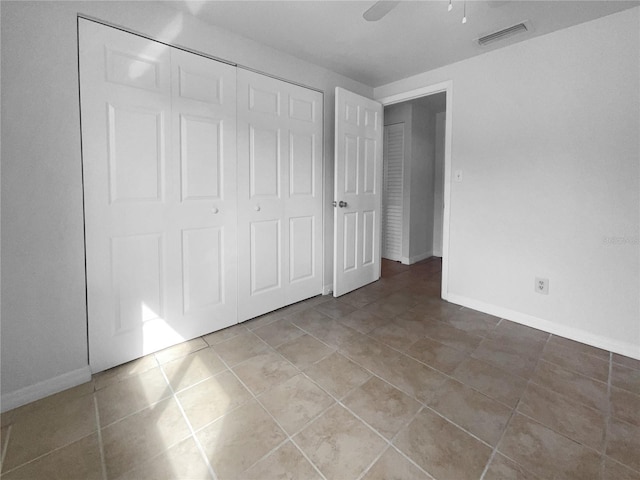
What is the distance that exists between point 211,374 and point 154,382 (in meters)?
0.32

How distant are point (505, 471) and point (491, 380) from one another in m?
0.66

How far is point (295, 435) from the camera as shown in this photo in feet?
4.58

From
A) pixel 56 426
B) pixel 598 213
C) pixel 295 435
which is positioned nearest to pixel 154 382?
pixel 56 426

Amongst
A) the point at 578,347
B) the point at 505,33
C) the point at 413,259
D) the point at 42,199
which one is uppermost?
the point at 505,33

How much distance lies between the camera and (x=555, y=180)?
92.4 inches

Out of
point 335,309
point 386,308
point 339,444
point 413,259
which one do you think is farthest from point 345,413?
point 413,259

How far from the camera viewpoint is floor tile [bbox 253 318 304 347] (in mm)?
2283

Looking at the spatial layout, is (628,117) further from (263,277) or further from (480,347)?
(263,277)

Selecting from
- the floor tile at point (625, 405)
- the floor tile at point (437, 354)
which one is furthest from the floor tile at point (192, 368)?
the floor tile at point (625, 405)

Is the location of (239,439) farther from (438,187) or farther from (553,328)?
(438,187)

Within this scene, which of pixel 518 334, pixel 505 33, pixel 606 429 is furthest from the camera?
pixel 518 334

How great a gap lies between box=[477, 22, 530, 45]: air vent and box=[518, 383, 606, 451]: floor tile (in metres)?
2.45

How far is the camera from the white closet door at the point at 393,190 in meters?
4.62

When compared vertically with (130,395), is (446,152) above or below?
above
